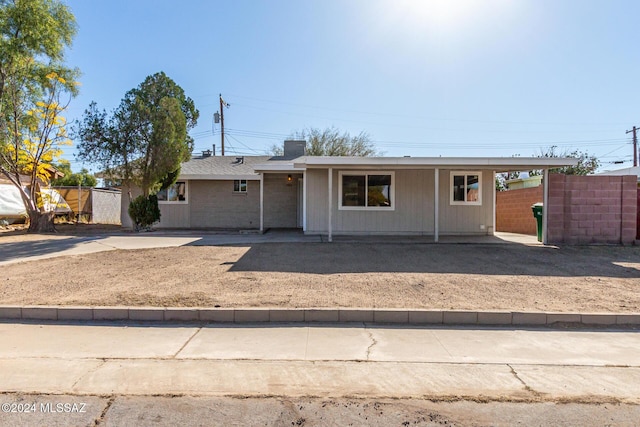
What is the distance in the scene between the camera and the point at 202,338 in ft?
16.0

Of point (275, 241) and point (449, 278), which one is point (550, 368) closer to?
point (449, 278)

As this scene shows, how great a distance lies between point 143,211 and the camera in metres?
15.8

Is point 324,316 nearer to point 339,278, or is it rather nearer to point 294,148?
point 339,278

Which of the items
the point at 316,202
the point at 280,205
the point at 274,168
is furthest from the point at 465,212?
the point at 280,205

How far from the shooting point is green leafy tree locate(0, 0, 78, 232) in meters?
13.7

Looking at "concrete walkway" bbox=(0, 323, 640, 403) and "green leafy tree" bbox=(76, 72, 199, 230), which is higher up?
"green leafy tree" bbox=(76, 72, 199, 230)

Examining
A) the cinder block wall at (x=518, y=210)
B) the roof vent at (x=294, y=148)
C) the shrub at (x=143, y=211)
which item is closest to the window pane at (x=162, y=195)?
the shrub at (x=143, y=211)

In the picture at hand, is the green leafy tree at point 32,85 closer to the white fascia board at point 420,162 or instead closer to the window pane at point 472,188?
the white fascia board at point 420,162

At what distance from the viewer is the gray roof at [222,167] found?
17.7 m

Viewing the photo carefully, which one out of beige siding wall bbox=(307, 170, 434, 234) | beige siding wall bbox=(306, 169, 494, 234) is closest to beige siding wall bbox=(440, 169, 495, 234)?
beige siding wall bbox=(306, 169, 494, 234)

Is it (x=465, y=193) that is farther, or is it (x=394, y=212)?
(x=465, y=193)

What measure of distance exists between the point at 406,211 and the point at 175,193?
33.6 ft

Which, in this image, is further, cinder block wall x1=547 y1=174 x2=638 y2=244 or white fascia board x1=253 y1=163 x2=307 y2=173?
white fascia board x1=253 y1=163 x2=307 y2=173

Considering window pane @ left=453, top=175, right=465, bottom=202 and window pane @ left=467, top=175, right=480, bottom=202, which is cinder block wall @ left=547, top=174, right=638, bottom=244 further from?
window pane @ left=453, top=175, right=465, bottom=202
